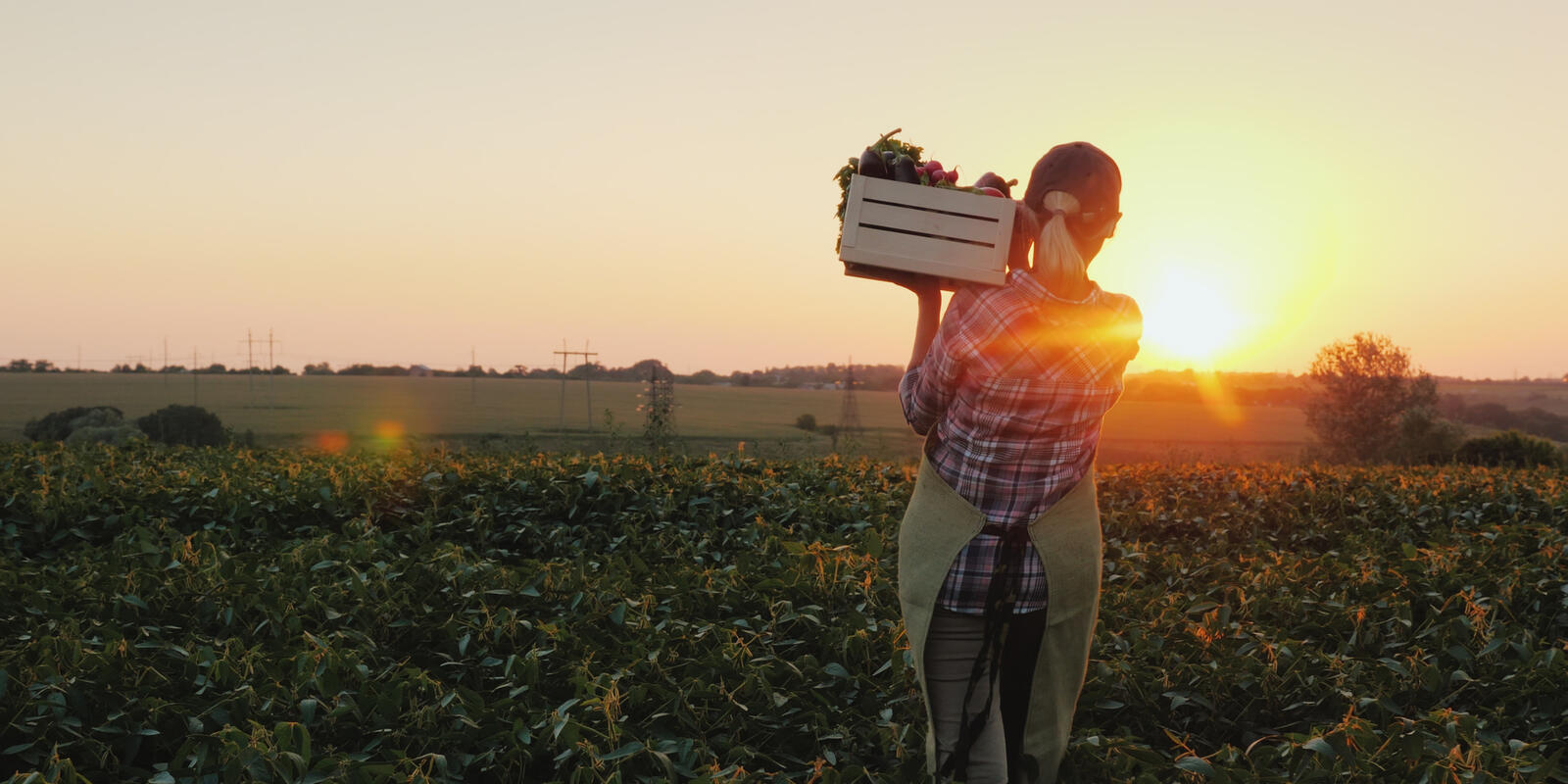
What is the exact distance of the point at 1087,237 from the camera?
8.22ft

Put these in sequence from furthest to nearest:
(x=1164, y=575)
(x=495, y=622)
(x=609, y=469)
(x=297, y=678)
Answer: (x=609, y=469)
(x=1164, y=575)
(x=495, y=622)
(x=297, y=678)

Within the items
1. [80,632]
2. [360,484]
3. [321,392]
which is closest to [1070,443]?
[80,632]

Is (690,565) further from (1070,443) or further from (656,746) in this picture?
(1070,443)

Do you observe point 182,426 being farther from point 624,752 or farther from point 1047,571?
point 1047,571

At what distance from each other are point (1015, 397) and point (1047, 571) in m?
0.49

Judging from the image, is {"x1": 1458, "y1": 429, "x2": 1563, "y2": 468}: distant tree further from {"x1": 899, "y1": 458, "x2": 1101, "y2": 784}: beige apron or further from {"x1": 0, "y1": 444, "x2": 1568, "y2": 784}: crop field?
{"x1": 899, "y1": 458, "x2": 1101, "y2": 784}: beige apron

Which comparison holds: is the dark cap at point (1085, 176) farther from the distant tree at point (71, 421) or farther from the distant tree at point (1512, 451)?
the distant tree at point (71, 421)

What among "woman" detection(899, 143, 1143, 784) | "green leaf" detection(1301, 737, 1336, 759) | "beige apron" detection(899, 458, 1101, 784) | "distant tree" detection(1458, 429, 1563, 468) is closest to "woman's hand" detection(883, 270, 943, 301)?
"woman" detection(899, 143, 1143, 784)

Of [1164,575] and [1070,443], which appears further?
→ [1164,575]

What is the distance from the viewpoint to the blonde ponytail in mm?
2422

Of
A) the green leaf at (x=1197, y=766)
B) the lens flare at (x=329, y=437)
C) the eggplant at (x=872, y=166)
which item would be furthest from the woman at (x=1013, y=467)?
the lens flare at (x=329, y=437)

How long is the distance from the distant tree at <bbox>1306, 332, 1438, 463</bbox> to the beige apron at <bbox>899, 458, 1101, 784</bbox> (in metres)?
37.0

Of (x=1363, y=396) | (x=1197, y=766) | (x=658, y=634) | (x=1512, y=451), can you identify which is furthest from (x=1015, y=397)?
(x=1363, y=396)

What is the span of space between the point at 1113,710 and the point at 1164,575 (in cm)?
227
